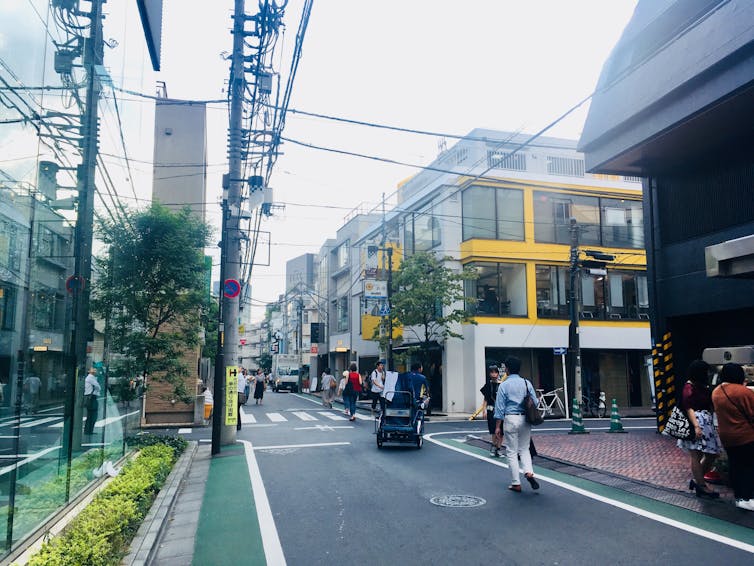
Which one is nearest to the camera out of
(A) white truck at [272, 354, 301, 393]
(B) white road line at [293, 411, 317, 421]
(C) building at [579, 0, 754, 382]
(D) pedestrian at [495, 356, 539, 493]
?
(D) pedestrian at [495, 356, 539, 493]

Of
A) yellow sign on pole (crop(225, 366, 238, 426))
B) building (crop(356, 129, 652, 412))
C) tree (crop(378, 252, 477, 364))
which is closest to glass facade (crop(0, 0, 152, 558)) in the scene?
yellow sign on pole (crop(225, 366, 238, 426))

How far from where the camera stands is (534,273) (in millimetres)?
26359

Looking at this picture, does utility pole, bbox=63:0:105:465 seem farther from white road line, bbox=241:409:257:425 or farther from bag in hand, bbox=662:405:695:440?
white road line, bbox=241:409:257:425

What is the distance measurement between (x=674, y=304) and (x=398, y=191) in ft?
76.6

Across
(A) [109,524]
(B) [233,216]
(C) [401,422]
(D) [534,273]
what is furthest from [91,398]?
(D) [534,273]

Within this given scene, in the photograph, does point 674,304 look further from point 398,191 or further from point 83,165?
point 398,191

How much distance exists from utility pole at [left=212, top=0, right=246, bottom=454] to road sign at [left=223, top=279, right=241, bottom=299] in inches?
3.4

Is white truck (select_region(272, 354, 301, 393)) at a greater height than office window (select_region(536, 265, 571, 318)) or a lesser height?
lesser

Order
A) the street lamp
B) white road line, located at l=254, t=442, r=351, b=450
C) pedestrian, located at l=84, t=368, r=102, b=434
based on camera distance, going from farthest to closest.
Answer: the street lamp < white road line, located at l=254, t=442, r=351, b=450 < pedestrian, located at l=84, t=368, r=102, b=434

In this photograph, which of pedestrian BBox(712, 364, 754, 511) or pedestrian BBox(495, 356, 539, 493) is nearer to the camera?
pedestrian BBox(712, 364, 754, 511)

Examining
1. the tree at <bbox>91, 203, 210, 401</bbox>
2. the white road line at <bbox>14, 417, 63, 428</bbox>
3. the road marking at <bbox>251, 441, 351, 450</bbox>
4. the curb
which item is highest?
the tree at <bbox>91, 203, 210, 401</bbox>

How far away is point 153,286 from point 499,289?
17.3 m

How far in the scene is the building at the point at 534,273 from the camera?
2580cm

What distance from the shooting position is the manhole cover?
760cm
